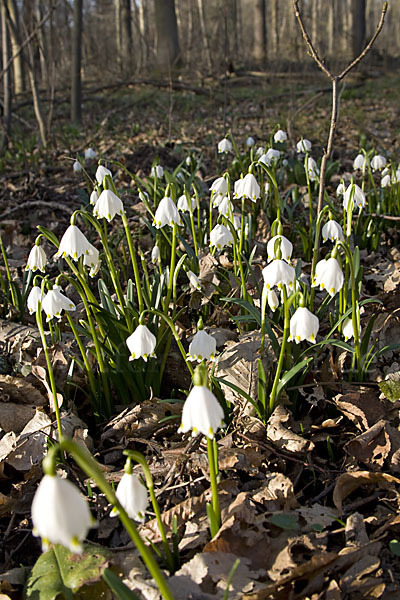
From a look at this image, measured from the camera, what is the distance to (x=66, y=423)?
217 cm

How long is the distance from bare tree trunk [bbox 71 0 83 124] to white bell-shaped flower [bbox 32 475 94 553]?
8117 millimetres

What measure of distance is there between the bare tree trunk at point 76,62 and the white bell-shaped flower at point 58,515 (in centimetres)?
812

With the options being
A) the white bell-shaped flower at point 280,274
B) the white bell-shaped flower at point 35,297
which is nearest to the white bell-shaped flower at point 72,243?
the white bell-shaped flower at point 35,297

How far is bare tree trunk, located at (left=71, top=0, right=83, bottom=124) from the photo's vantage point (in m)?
7.70

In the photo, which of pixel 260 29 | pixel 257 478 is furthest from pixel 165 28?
pixel 257 478

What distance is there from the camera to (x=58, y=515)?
98cm

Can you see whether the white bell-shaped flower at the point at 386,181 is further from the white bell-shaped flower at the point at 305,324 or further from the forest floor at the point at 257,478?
the white bell-shaped flower at the point at 305,324

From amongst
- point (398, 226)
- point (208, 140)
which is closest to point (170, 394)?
point (398, 226)

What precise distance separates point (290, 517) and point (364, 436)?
48 centimetres

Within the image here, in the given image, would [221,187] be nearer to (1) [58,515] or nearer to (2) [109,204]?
(2) [109,204]

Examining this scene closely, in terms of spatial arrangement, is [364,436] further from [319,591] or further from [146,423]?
[146,423]

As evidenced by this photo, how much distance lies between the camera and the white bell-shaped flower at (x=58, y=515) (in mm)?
974

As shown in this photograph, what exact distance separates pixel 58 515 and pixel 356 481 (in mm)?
1166

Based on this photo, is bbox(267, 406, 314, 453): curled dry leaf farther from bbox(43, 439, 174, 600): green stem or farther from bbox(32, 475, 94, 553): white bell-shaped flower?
bbox(32, 475, 94, 553): white bell-shaped flower
